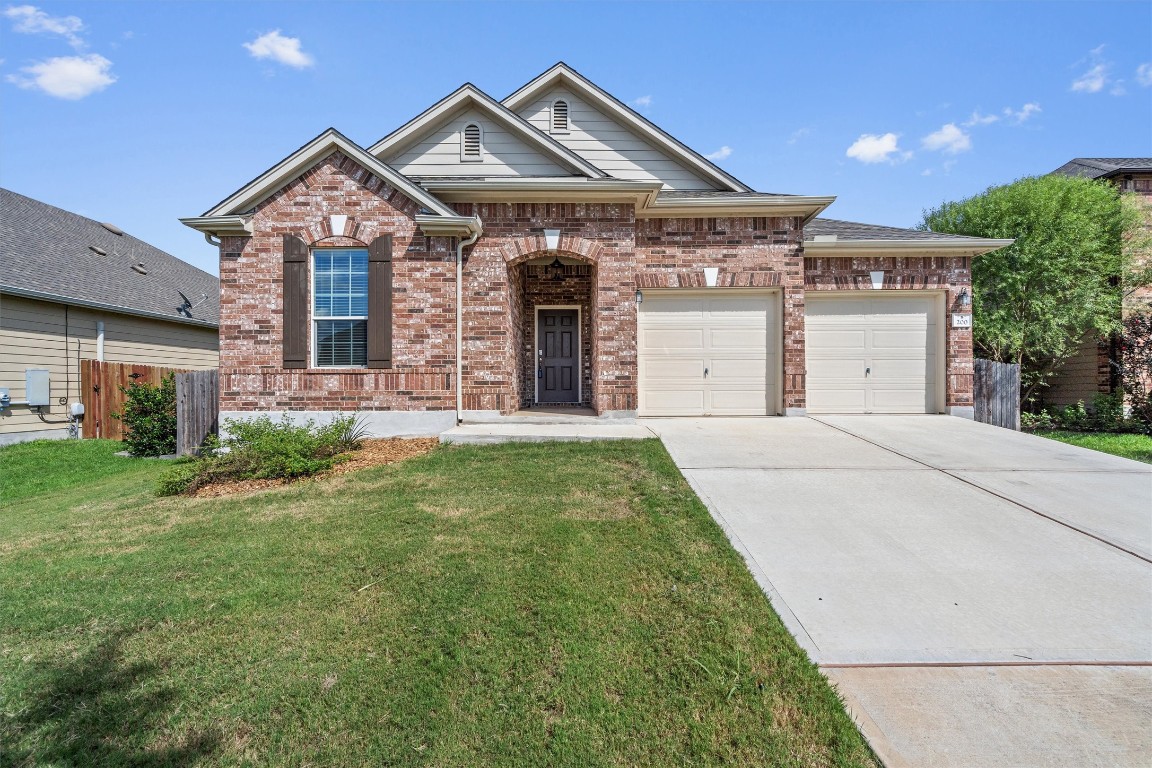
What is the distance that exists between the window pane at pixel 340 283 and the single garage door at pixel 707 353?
4.96 m

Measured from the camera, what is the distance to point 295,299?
8.44m

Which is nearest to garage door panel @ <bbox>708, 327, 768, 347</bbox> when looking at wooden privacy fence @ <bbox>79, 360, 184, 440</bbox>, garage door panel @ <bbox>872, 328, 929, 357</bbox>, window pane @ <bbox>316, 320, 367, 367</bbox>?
garage door panel @ <bbox>872, 328, 929, 357</bbox>

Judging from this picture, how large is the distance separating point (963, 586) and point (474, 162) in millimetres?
9929

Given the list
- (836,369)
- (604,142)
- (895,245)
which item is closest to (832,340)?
(836,369)

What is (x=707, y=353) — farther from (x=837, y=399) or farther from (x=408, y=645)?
(x=408, y=645)

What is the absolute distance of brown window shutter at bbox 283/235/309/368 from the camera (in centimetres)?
840

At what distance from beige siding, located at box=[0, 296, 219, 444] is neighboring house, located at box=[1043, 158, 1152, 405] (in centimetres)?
2447

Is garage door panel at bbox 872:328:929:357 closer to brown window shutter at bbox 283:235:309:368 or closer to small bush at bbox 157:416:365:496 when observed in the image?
small bush at bbox 157:416:365:496

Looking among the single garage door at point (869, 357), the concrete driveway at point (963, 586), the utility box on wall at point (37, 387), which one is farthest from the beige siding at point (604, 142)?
the utility box on wall at point (37, 387)

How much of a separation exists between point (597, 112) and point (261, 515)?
10.1 meters

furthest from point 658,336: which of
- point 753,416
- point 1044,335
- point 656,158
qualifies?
point 1044,335

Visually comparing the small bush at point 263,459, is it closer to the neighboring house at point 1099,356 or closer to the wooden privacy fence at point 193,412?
the wooden privacy fence at point 193,412

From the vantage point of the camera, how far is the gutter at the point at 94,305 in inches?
412

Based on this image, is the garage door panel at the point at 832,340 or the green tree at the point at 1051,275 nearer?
the garage door panel at the point at 832,340
